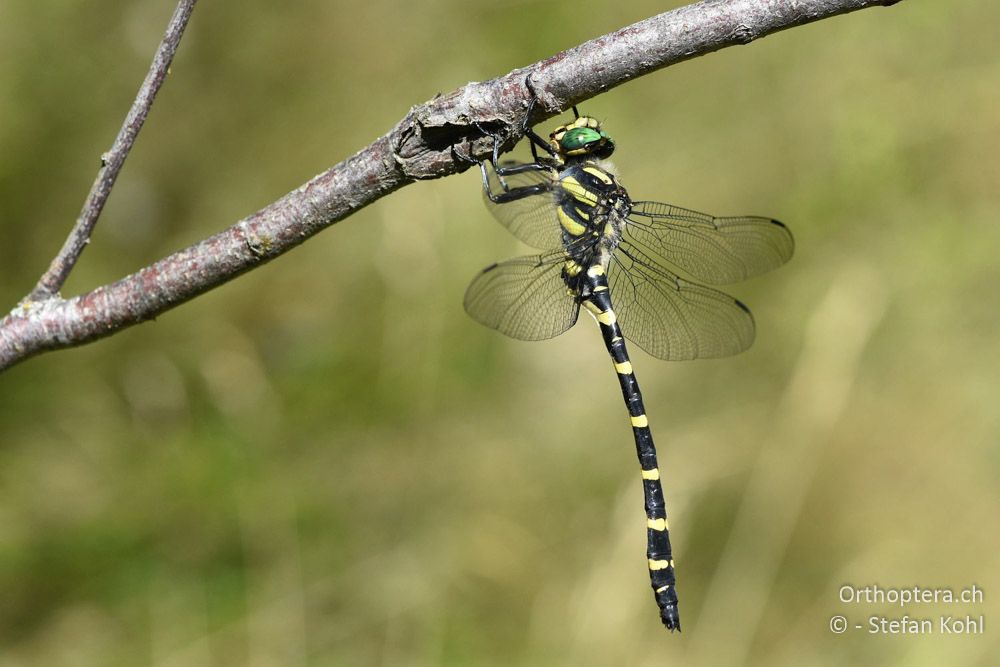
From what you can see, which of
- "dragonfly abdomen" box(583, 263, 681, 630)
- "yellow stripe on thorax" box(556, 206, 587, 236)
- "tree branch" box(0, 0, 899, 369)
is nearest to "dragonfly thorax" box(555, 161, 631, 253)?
"yellow stripe on thorax" box(556, 206, 587, 236)

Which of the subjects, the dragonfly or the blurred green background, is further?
the blurred green background

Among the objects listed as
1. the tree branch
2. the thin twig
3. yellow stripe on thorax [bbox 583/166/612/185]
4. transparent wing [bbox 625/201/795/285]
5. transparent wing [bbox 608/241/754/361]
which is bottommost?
the tree branch

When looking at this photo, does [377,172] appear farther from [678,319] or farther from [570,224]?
[678,319]

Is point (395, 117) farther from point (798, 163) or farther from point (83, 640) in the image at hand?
point (83, 640)

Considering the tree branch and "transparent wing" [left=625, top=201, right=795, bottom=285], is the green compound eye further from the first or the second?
the tree branch

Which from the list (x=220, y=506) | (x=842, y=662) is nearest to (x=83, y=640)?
(x=220, y=506)

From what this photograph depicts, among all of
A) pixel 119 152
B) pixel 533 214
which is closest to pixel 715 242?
pixel 533 214

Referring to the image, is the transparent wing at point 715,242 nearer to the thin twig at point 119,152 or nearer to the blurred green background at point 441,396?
the blurred green background at point 441,396
